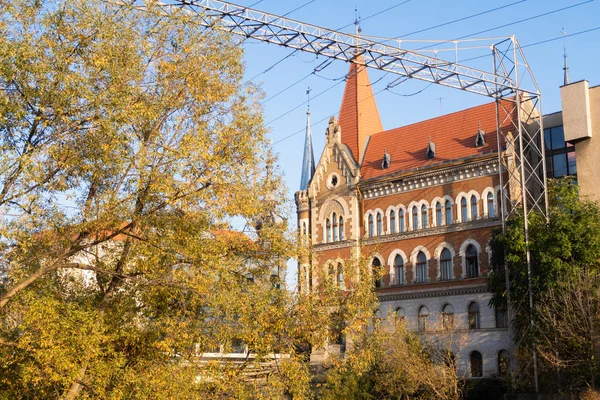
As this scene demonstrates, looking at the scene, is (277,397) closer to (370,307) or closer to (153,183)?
(370,307)

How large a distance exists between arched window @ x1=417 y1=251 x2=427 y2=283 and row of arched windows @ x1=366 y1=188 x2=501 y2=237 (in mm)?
1575

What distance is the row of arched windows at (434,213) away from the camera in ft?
140

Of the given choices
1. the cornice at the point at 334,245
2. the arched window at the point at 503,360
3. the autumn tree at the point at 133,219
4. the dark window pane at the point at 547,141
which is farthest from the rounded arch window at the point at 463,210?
the autumn tree at the point at 133,219

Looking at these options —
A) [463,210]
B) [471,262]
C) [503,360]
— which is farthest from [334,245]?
[503,360]

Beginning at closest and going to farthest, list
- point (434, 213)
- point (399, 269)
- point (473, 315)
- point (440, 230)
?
point (473, 315)
point (440, 230)
point (434, 213)
point (399, 269)

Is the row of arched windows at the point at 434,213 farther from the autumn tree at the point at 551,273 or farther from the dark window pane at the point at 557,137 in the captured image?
the autumn tree at the point at 551,273

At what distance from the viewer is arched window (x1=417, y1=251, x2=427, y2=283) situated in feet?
148

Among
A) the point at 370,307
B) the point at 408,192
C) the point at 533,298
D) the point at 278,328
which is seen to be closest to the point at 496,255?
the point at 533,298

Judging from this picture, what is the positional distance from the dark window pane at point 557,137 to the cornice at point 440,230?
460cm

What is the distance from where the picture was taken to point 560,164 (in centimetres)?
4066

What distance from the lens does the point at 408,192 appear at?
153 ft

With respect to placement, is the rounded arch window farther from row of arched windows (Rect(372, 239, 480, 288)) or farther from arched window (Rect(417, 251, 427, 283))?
arched window (Rect(417, 251, 427, 283))

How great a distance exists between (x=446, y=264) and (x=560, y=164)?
312 inches

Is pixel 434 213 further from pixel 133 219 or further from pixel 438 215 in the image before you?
pixel 133 219
